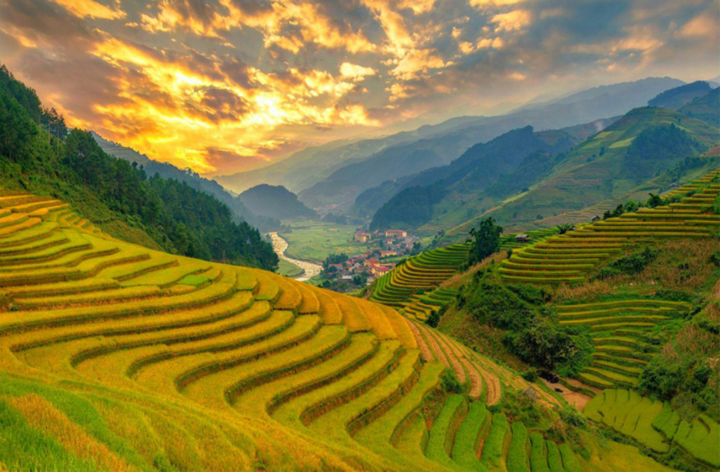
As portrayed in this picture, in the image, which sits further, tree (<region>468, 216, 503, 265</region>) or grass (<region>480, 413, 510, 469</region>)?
tree (<region>468, 216, 503, 265</region>)

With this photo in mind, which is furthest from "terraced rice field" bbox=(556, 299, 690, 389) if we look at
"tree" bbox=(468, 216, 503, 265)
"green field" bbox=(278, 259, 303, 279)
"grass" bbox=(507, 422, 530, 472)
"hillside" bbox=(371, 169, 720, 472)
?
"green field" bbox=(278, 259, 303, 279)

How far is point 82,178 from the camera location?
179 feet

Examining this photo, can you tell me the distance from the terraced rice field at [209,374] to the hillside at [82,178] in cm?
2477

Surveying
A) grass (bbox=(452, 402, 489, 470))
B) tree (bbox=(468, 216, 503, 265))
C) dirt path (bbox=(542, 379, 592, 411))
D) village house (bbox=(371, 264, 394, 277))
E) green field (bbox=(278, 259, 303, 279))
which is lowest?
village house (bbox=(371, 264, 394, 277))

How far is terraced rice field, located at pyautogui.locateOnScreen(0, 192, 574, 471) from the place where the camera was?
6547 millimetres

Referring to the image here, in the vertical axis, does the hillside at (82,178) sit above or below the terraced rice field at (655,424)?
above

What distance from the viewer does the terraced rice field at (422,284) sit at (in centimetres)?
4594

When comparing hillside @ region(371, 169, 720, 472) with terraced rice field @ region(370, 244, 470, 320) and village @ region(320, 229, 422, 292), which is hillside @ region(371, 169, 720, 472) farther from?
village @ region(320, 229, 422, 292)

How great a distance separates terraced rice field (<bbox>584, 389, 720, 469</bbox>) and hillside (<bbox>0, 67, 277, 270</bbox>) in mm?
58877

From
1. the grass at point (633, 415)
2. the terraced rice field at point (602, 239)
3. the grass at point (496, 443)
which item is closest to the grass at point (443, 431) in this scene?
the grass at point (496, 443)

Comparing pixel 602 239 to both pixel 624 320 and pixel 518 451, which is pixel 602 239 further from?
pixel 518 451

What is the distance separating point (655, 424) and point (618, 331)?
10655mm

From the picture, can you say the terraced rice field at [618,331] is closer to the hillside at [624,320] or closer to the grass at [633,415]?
the hillside at [624,320]

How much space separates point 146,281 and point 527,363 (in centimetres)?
3101
